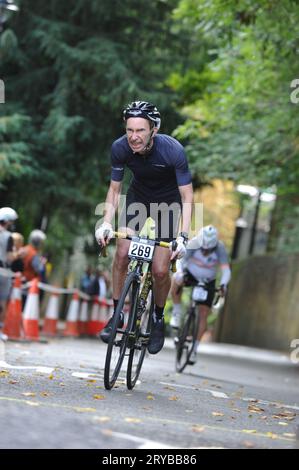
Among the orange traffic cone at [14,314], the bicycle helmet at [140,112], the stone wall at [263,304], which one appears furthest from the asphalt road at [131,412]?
the stone wall at [263,304]

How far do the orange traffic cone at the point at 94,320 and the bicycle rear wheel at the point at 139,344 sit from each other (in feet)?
54.6

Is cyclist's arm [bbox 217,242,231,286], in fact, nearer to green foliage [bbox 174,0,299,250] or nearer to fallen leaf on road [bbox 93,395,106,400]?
green foliage [bbox 174,0,299,250]

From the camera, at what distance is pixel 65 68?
25062 mm

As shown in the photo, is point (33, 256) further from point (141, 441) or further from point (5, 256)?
point (141, 441)

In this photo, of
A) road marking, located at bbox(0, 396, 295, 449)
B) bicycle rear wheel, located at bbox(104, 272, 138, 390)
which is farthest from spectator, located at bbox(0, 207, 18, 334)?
road marking, located at bbox(0, 396, 295, 449)

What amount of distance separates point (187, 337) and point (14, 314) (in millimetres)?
4876

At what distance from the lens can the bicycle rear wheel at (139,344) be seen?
9.60 meters

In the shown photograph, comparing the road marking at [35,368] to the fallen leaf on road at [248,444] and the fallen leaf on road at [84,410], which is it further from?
the fallen leaf on road at [248,444]

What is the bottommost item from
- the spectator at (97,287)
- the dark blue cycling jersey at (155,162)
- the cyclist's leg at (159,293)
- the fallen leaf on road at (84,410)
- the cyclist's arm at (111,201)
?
the spectator at (97,287)

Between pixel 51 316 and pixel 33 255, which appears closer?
pixel 33 255

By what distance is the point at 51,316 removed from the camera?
2311 centimetres

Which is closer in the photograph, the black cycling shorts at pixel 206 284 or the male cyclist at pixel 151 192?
the male cyclist at pixel 151 192

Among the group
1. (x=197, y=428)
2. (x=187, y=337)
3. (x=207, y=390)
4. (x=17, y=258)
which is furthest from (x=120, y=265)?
(x=17, y=258)
